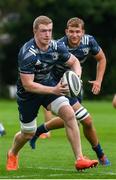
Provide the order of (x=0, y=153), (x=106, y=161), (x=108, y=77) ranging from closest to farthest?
1. (x=106, y=161)
2. (x=0, y=153)
3. (x=108, y=77)

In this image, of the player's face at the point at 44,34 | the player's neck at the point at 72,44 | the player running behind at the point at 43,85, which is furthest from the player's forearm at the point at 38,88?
the player's neck at the point at 72,44

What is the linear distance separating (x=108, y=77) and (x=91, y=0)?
205 inches

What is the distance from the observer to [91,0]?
52219 millimetres

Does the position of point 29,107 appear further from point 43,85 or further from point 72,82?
point 72,82

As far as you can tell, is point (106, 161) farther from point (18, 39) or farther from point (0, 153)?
point (18, 39)

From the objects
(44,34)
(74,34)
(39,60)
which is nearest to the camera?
(44,34)

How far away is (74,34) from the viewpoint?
492 inches

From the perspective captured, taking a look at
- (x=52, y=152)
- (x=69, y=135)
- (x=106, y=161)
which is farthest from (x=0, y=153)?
(x=69, y=135)

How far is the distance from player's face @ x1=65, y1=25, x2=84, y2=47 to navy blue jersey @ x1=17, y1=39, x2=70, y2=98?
1.30m

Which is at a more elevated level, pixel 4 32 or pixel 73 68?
pixel 73 68

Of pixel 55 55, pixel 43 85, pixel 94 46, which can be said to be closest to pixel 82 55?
pixel 94 46

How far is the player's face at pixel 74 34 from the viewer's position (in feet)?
40.8

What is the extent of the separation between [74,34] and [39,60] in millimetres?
1766

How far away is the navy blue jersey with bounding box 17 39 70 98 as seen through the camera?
10.8 meters
